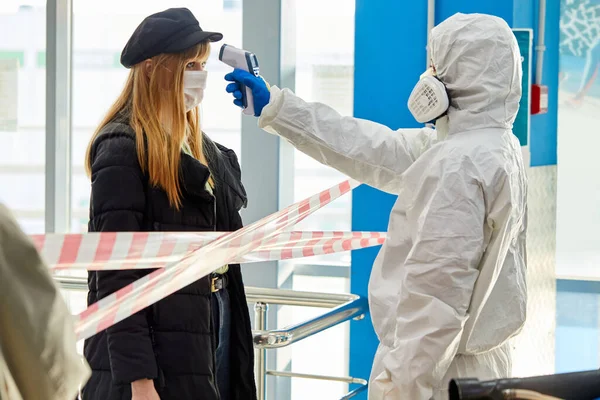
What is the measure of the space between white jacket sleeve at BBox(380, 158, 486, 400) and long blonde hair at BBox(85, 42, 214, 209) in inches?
24.5

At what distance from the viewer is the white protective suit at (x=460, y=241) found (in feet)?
6.93

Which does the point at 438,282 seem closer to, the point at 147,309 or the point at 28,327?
the point at 147,309

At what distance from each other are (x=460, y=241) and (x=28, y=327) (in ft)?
4.06

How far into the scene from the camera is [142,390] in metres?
2.08

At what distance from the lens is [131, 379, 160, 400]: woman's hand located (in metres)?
2.08

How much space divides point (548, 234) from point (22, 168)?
3.27 meters

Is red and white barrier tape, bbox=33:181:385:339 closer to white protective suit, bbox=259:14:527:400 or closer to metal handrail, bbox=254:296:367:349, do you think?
metal handrail, bbox=254:296:367:349

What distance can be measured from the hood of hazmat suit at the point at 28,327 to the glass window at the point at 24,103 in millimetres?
4296

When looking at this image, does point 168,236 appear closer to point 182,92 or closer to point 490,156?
point 182,92

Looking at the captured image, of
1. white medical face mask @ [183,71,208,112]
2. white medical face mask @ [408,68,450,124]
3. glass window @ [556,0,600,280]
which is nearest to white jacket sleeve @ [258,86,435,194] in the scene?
white medical face mask @ [183,71,208,112]

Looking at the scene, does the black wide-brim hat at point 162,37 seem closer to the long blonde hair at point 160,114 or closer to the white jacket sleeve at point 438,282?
the long blonde hair at point 160,114

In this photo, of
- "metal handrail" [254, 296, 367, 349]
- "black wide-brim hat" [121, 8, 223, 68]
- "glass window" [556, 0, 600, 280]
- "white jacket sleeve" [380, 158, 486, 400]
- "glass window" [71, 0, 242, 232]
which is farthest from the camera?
"glass window" [71, 0, 242, 232]

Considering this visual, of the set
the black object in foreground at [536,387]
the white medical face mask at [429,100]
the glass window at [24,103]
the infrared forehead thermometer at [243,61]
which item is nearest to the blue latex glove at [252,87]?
the infrared forehead thermometer at [243,61]

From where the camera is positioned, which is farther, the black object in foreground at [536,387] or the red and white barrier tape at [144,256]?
the red and white barrier tape at [144,256]
